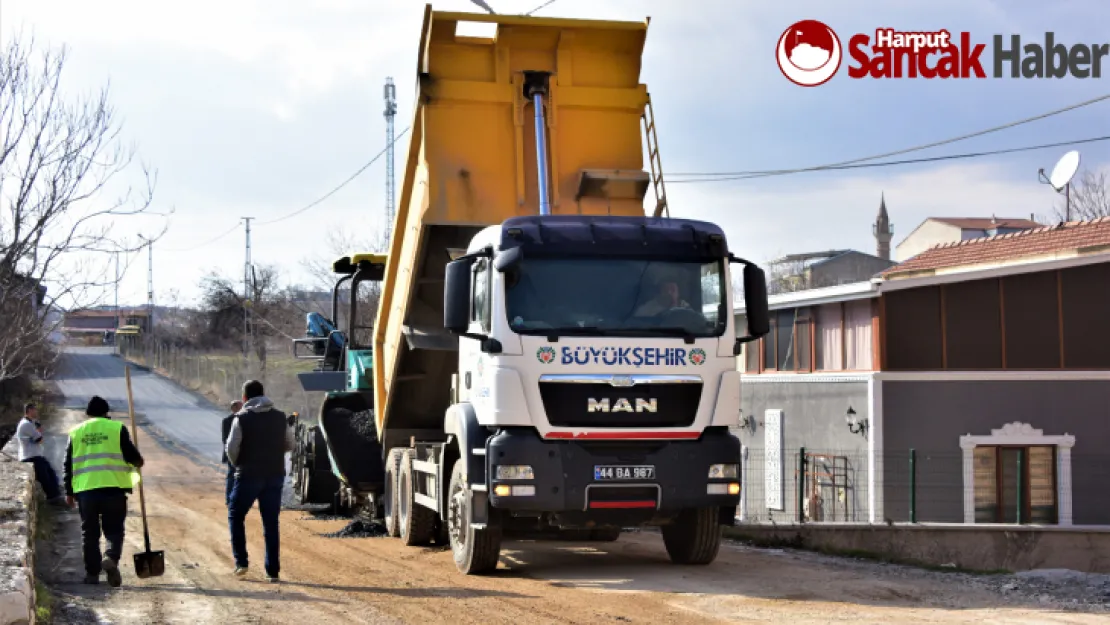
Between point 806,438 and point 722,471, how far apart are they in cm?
1569

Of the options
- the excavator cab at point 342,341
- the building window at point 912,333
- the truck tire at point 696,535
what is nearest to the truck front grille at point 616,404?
the truck tire at point 696,535

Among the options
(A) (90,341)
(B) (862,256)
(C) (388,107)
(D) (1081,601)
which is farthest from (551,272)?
(A) (90,341)

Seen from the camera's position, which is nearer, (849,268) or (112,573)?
(112,573)

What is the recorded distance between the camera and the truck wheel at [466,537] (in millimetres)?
11094

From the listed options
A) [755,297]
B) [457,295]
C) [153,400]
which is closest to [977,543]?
[755,297]

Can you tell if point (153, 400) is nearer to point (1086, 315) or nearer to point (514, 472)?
point (1086, 315)

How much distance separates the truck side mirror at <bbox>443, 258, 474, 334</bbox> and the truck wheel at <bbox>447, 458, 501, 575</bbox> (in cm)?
122

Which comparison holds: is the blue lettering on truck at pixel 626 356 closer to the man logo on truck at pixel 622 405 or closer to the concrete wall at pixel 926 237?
the man logo on truck at pixel 622 405

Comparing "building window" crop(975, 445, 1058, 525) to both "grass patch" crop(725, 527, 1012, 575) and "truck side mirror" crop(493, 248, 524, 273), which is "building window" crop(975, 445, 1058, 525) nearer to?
"grass patch" crop(725, 527, 1012, 575)

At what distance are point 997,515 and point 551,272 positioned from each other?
15174 mm

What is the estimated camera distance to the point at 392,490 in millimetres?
14984

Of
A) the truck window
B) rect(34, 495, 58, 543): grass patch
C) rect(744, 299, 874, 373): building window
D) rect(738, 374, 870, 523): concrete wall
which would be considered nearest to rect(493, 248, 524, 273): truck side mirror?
the truck window

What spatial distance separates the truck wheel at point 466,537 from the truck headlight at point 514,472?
653 millimetres

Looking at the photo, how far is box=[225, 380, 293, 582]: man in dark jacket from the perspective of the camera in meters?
10.9
